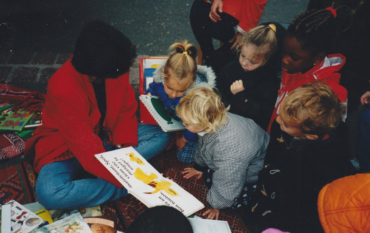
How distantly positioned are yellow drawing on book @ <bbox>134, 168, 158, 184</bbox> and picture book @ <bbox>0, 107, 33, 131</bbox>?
4.11ft

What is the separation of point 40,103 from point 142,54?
1300 mm

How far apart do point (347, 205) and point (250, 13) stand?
1717 millimetres

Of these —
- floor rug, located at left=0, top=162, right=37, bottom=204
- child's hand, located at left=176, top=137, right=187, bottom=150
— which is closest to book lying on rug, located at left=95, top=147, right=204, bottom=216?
child's hand, located at left=176, top=137, right=187, bottom=150

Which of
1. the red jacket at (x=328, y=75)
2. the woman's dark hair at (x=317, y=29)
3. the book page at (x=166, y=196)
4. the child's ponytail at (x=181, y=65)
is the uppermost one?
the woman's dark hair at (x=317, y=29)

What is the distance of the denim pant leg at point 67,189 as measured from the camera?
1.59 metres

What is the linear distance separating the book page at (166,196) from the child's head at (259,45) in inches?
42.1

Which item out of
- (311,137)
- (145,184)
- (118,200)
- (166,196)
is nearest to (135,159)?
(145,184)

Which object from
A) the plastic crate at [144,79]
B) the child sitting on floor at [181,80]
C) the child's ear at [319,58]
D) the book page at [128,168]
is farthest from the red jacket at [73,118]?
the child's ear at [319,58]

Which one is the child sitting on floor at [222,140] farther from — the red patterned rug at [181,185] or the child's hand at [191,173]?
the child's hand at [191,173]

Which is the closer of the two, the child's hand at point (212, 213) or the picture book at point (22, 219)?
the picture book at point (22, 219)

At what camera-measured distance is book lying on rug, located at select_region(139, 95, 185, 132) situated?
1938 mm

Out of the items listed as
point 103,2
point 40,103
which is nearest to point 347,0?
point 40,103

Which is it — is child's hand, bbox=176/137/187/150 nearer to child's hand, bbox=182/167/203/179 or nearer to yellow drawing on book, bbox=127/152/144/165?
child's hand, bbox=182/167/203/179

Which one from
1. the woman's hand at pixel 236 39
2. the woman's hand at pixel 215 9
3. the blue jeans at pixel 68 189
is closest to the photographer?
the blue jeans at pixel 68 189
